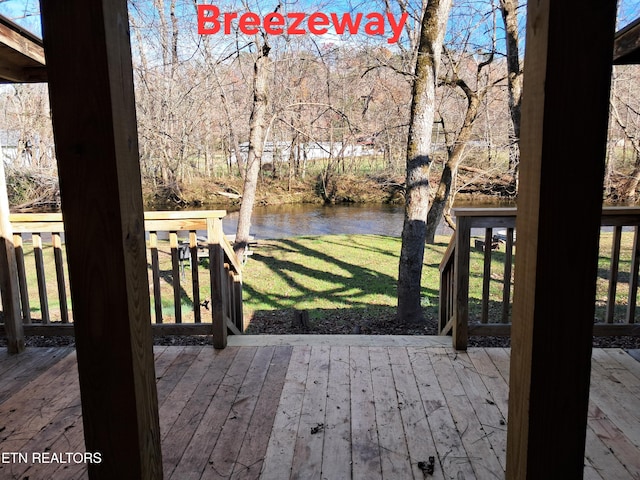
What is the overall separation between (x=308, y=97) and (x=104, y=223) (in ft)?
37.6

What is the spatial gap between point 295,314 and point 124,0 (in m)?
4.13

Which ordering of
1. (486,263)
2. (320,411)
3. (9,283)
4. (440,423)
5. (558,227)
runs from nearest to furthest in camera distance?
(558,227)
(440,423)
(320,411)
(486,263)
(9,283)

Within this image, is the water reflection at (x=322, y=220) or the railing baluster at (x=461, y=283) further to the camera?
the water reflection at (x=322, y=220)

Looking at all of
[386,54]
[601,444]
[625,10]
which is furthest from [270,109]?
[601,444]

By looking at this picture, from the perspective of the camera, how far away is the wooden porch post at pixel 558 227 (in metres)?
0.89

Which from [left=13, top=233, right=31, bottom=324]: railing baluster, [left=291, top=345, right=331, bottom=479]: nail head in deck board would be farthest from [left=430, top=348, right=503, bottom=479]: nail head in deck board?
[left=13, top=233, right=31, bottom=324]: railing baluster

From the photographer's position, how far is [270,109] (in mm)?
11289

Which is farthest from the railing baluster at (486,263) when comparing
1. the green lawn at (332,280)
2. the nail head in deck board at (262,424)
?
the green lawn at (332,280)

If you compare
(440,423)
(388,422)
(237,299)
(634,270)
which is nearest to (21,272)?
(237,299)

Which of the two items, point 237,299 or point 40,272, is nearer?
point 40,272

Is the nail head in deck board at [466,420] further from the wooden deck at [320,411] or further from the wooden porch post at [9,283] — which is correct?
the wooden porch post at [9,283]

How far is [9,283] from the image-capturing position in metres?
3.13

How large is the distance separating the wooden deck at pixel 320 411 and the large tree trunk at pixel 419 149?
6.17 ft

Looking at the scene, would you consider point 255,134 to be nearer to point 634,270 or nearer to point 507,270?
point 507,270
